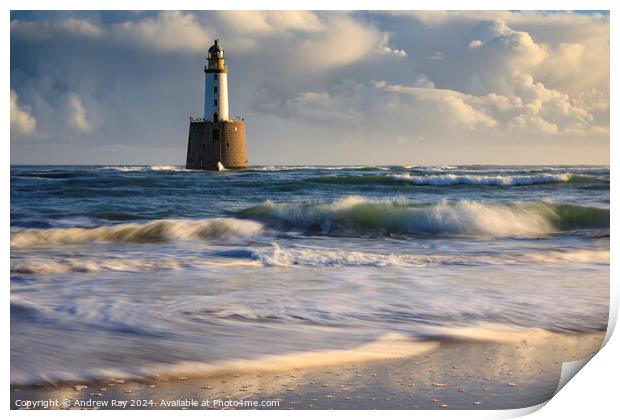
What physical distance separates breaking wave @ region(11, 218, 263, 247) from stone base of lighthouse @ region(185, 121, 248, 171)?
541 millimetres

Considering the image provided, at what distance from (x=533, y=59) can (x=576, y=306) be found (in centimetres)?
162

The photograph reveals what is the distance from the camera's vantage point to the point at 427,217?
5488mm

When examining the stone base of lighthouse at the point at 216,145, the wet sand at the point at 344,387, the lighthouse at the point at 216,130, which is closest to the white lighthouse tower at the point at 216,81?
the lighthouse at the point at 216,130

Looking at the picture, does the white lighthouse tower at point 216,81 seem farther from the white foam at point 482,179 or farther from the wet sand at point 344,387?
the wet sand at point 344,387

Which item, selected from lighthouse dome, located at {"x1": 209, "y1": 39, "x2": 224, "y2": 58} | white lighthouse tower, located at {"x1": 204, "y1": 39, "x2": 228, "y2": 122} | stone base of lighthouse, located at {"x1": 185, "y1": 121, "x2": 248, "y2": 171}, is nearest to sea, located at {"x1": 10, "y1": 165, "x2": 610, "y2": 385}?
stone base of lighthouse, located at {"x1": 185, "y1": 121, "x2": 248, "y2": 171}

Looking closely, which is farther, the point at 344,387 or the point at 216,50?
the point at 216,50

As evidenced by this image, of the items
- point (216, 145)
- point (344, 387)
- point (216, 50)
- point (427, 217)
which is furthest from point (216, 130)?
point (344, 387)

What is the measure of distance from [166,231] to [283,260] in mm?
1078

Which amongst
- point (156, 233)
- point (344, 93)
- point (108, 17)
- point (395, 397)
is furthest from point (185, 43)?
point (395, 397)

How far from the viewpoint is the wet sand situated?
2.83 meters

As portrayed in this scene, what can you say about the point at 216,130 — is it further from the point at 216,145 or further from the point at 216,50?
the point at 216,50

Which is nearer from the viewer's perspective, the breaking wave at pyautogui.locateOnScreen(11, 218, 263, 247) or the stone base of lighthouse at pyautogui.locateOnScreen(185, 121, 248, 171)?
the breaking wave at pyautogui.locateOnScreen(11, 218, 263, 247)

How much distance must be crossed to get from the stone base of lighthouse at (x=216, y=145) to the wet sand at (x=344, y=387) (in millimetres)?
2492

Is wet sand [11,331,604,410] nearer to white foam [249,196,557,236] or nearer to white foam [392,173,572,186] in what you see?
white foam [249,196,557,236]
